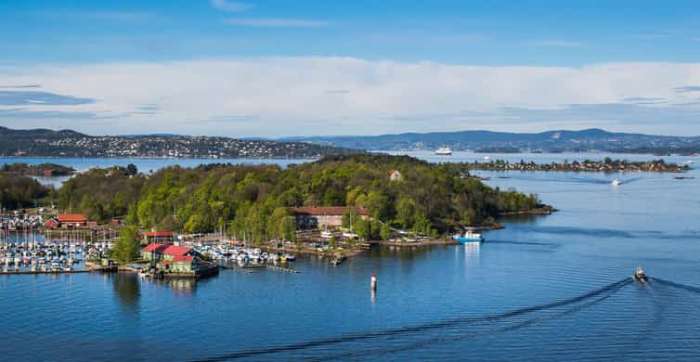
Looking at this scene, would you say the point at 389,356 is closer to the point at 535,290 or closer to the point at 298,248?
the point at 535,290

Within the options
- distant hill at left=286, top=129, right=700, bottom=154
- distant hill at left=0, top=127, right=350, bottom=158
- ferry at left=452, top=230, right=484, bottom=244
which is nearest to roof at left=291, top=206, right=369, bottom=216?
ferry at left=452, top=230, right=484, bottom=244

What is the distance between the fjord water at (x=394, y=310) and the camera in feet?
40.7

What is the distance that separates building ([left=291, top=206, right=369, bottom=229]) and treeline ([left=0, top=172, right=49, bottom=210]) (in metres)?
13.8

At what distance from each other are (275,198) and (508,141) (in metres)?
133

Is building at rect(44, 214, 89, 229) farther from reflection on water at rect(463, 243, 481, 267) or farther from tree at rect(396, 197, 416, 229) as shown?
reflection on water at rect(463, 243, 481, 267)

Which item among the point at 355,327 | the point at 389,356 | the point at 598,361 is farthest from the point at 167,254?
the point at 598,361

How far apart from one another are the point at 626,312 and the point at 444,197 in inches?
648

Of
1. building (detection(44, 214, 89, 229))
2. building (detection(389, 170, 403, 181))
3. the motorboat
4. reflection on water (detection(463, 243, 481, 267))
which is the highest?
building (detection(389, 170, 403, 181))

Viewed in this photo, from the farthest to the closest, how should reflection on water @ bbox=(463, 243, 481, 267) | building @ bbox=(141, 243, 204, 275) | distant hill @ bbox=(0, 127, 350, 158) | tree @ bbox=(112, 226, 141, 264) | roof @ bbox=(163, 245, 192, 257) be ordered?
distant hill @ bbox=(0, 127, 350, 158), reflection on water @ bbox=(463, 243, 481, 267), tree @ bbox=(112, 226, 141, 264), roof @ bbox=(163, 245, 192, 257), building @ bbox=(141, 243, 204, 275)

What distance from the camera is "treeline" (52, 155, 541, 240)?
86.9 ft

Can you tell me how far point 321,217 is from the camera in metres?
28.4

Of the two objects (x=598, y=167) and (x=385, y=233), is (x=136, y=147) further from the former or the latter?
(x=385, y=233)

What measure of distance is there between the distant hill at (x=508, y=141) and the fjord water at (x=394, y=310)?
127397mm

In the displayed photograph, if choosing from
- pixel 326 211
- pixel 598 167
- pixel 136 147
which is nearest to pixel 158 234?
pixel 326 211
